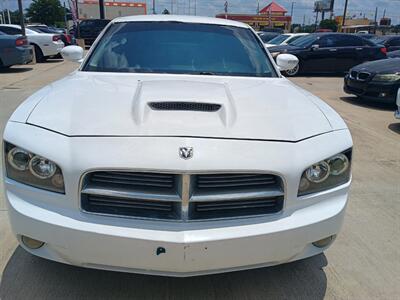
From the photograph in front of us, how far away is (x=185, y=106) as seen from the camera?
7.26 feet

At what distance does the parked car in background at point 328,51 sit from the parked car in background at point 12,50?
326 inches

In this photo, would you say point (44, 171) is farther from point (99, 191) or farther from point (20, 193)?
point (99, 191)

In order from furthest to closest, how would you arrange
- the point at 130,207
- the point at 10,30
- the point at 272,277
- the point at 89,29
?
the point at 89,29, the point at 10,30, the point at 272,277, the point at 130,207

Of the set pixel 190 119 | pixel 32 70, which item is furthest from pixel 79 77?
pixel 32 70

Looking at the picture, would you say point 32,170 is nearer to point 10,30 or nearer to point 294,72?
point 294,72

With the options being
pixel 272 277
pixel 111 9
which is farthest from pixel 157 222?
pixel 111 9

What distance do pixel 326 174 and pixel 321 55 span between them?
12.4 meters

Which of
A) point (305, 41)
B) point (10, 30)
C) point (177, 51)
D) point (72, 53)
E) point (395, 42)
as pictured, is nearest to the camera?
point (177, 51)

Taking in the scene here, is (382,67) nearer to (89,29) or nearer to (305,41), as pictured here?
(305,41)

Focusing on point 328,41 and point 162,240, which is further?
point 328,41

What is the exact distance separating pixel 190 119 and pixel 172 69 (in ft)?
3.83

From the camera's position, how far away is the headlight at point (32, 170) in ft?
6.19

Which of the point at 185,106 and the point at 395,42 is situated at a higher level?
the point at 185,106

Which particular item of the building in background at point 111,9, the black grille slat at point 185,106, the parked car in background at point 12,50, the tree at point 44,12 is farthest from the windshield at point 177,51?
the tree at point 44,12
